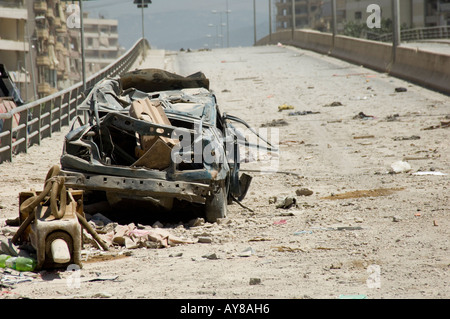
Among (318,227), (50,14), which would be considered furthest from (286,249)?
(50,14)

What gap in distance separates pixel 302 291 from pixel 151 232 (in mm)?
3294

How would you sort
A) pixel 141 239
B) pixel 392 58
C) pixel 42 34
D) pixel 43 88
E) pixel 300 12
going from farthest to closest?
pixel 300 12 < pixel 42 34 < pixel 43 88 < pixel 392 58 < pixel 141 239

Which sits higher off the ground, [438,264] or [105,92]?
[105,92]

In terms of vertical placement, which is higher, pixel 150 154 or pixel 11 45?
pixel 11 45

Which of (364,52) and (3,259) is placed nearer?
(3,259)

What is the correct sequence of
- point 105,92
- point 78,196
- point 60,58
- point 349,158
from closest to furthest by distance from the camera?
point 78,196 < point 105,92 < point 349,158 < point 60,58

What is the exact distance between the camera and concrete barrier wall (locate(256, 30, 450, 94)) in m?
27.1

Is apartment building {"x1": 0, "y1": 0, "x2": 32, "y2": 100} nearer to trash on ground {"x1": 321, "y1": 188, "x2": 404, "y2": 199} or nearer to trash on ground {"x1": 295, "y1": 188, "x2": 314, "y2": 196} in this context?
trash on ground {"x1": 295, "y1": 188, "x2": 314, "y2": 196}

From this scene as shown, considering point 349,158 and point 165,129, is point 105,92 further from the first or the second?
point 349,158

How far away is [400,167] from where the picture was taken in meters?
14.7

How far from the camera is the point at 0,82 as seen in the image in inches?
977

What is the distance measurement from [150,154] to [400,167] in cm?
615

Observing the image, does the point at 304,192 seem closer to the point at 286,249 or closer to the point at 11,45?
the point at 286,249
